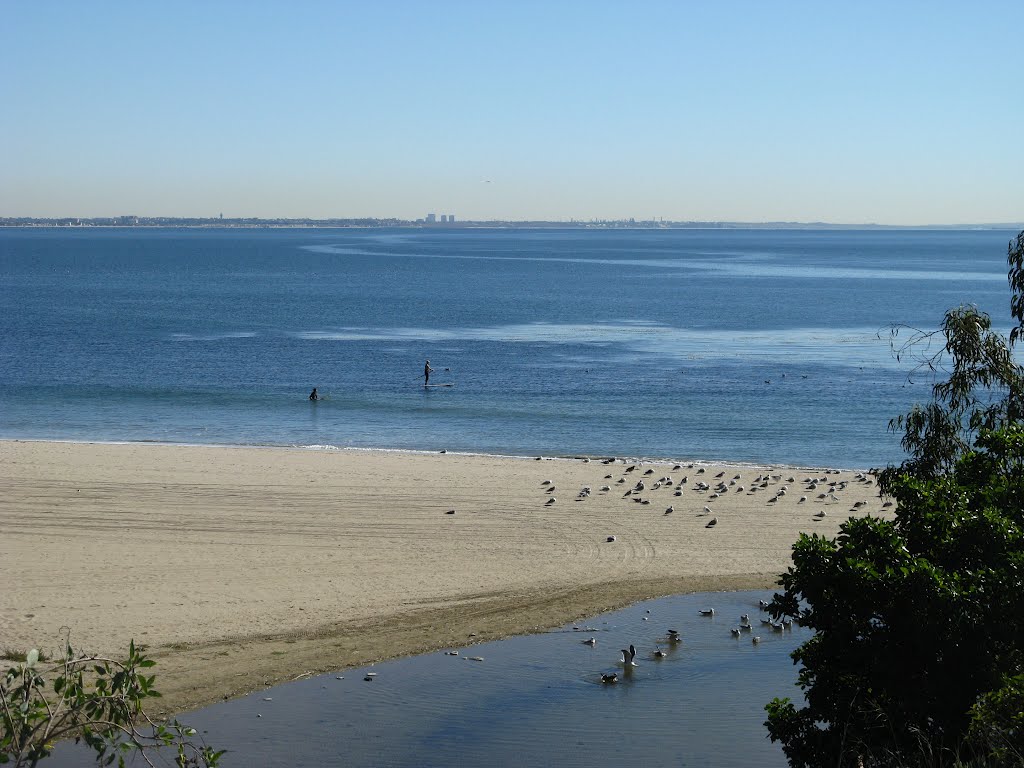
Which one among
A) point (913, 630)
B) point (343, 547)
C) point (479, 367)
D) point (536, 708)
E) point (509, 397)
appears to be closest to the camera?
point (913, 630)

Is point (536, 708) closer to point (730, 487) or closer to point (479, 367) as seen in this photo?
point (730, 487)

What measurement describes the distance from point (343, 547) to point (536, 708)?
9.86 meters

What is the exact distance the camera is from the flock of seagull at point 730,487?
3177cm

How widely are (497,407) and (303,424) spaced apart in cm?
951

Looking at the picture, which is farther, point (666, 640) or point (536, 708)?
point (666, 640)

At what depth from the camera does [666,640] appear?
20750 mm

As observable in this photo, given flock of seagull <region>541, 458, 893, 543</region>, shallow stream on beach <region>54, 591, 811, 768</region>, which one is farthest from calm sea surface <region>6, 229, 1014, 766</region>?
flock of seagull <region>541, 458, 893, 543</region>

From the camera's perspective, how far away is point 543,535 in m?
28.1

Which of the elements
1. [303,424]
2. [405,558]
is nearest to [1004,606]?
[405,558]

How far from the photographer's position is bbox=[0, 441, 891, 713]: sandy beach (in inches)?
809

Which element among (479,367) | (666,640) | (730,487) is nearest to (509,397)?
(479,367)

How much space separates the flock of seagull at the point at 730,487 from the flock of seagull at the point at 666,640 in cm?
775

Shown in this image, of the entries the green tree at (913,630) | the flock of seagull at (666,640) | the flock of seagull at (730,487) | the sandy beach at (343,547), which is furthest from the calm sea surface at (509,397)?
the flock of seagull at (730,487)

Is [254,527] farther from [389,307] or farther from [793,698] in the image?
[389,307]
